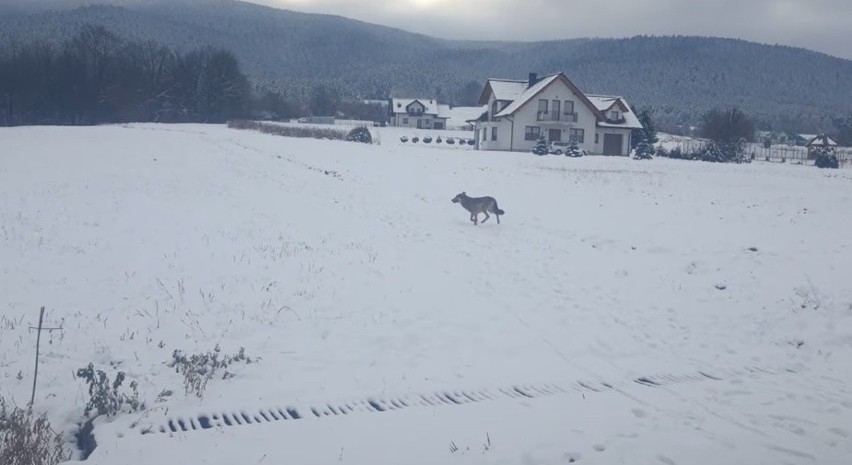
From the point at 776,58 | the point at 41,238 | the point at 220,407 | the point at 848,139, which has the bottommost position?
the point at 220,407

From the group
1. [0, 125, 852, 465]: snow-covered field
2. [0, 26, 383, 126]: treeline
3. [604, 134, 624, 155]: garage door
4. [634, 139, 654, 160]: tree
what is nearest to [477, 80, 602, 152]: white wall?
[604, 134, 624, 155]: garage door

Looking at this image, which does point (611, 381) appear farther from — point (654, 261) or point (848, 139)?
point (848, 139)

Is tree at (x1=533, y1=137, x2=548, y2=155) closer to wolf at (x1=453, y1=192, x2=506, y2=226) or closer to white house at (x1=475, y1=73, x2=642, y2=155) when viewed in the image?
white house at (x1=475, y1=73, x2=642, y2=155)

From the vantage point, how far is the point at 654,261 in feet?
44.5

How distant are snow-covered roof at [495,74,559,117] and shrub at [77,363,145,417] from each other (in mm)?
54260

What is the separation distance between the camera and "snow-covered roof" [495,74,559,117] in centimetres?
5838

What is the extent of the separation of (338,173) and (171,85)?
66591 millimetres

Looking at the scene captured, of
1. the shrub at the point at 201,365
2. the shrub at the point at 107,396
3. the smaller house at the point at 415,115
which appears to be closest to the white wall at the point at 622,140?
the shrub at the point at 201,365

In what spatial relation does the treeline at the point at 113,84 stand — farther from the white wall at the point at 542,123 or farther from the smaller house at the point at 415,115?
the white wall at the point at 542,123

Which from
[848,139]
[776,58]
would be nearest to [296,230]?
[848,139]

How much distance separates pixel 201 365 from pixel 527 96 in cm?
5472

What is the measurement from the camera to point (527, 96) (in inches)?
2325

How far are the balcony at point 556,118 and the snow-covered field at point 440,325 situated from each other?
40018mm

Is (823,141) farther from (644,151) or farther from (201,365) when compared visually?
(201,365)
